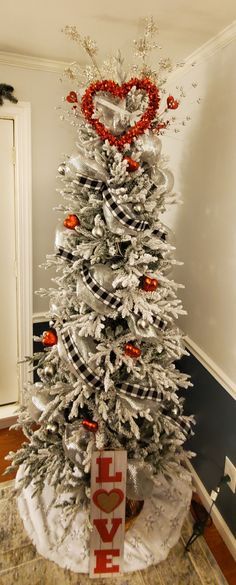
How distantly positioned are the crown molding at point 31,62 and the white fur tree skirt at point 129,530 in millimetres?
2015

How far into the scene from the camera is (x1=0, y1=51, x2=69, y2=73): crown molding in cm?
177

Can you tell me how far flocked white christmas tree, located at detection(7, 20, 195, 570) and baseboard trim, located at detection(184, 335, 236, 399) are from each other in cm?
27

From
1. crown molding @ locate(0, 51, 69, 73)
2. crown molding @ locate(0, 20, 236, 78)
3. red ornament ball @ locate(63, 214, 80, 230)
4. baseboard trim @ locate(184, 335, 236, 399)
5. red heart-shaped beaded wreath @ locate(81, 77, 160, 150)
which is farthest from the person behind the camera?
crown molding @ locate(0, 51, 69, 73)

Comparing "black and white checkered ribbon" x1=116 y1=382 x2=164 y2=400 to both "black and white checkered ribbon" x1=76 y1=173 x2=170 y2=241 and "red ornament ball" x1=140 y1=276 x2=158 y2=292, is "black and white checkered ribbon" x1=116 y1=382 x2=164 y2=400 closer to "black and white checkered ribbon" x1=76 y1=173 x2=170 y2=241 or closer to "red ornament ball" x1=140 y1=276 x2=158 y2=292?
"red ornament ball" x1=140 y1=276 x2=158 y2=292

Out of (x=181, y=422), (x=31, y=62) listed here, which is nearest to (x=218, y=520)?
(x=181, y=422)

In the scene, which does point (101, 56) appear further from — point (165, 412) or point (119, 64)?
point (165, 412)

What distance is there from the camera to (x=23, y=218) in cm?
202

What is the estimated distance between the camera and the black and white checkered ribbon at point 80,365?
4.17ft

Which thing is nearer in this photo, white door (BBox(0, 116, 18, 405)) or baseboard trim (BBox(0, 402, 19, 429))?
white door (BBox(0, 116, 18, 405))

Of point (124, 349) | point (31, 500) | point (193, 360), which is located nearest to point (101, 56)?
point (124, 349)

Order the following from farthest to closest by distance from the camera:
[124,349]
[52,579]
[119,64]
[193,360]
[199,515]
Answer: [193,360]
[199,515]
[52,579]
[124,349]
[119,64]

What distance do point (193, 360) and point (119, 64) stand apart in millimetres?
1363

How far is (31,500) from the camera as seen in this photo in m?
1.76

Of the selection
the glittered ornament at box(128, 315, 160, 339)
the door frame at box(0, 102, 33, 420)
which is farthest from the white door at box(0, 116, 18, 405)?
the glittered ornament at box(128, 315, 160, 339)
